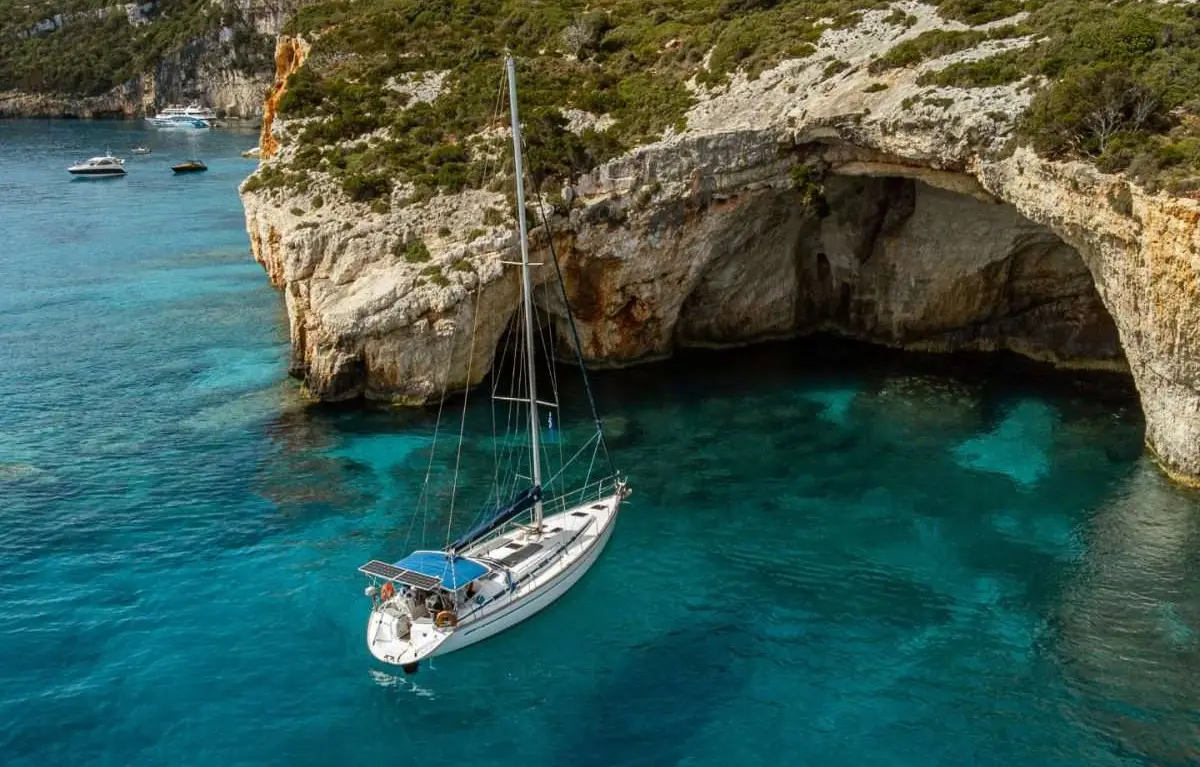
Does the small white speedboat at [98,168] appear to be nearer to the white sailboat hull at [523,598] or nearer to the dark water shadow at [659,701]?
the white sailboat hull at [523,598]

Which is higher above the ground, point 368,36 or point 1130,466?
point 368,36

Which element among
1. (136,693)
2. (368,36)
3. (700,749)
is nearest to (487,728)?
(700,749)

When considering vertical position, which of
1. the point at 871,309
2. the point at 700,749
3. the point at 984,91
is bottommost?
the point at 700,749

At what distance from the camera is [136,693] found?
24.1m

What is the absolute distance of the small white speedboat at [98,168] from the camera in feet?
352

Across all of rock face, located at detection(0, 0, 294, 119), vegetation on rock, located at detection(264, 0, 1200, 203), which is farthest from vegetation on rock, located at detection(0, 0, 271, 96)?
vegetation on rock, located at detection(264, 0, 1200, 203)

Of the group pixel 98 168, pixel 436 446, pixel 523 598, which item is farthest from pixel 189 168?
pixel 523 598

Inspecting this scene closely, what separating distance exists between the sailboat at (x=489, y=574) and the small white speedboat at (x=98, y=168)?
94.2m

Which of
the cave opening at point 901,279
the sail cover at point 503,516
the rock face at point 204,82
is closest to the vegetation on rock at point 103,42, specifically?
the rock face at point 204,82

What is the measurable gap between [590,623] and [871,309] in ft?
88.0

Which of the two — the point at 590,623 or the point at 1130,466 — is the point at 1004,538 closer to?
the point at 1130,466

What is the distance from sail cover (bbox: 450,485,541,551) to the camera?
2793 cm

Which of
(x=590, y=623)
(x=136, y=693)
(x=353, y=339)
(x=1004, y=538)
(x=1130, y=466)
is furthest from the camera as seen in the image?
(x=353, y=339)

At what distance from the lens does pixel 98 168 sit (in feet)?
354
